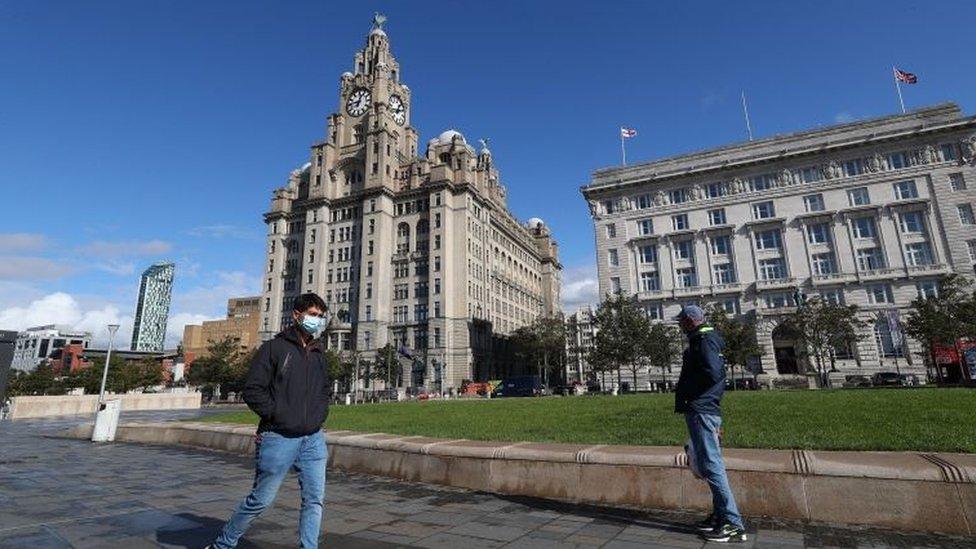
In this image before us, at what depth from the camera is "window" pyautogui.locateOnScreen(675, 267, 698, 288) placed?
58750 millimetres

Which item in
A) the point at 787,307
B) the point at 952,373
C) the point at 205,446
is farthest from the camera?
the point at 787,307

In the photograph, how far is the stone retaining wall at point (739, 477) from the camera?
4.98 meters

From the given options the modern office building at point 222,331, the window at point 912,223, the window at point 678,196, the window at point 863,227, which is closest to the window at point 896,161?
the window at point 912,223

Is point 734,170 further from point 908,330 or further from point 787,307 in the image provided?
point 908,330

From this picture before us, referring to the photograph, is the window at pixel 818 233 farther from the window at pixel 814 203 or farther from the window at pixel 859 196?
the window at pixel 859 196

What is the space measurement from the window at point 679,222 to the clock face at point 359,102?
56312mm

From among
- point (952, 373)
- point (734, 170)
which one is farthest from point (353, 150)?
point (952, 373)

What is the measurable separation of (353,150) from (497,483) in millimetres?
85184

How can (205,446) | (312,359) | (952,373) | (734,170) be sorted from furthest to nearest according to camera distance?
1. (734,170)
2. (952,373)
3. (205,446)
4. (312,359)

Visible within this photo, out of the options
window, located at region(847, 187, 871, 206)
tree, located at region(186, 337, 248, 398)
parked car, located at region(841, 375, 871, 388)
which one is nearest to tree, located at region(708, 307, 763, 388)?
parked car, located at region(841, 375, 871, 388)

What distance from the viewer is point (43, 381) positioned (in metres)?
66.1

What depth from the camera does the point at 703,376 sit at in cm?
544

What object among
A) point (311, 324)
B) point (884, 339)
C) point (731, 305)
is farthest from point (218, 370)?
point (884, 339)

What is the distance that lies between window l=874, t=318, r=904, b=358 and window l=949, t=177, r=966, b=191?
1554 cm
